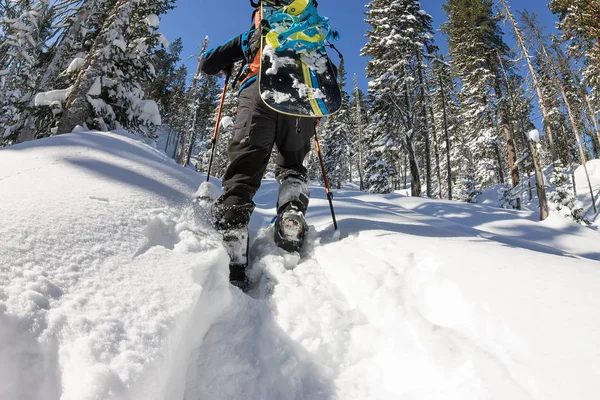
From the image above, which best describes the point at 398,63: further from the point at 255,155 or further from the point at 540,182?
the point at 255,155

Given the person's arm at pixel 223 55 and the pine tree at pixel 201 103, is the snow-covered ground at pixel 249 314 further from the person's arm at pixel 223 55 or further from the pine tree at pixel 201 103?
the pine tree at pixel 201 103

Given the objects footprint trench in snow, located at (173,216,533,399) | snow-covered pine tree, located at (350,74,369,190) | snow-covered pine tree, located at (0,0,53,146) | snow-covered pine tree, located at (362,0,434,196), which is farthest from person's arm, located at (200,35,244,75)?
snow-covered pine tree, located at (350,74,369,190)

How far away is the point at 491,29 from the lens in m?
17.2

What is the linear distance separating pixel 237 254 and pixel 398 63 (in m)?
16.3

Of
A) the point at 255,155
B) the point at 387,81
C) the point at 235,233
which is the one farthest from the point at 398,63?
the point at 235,233

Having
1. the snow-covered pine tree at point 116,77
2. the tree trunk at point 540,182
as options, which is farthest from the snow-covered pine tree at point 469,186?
the snow-covered pine tree at point 116,77

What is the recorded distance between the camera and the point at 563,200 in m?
15.6

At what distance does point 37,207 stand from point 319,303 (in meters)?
1.30

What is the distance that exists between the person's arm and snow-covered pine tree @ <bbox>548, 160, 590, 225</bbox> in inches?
692

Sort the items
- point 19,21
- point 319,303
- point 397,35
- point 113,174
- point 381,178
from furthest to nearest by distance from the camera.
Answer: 1. point 381,178
2. point 397,35
3. point 19,21
4. point 113,174
5. point 319,303

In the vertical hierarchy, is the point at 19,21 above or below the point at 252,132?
above

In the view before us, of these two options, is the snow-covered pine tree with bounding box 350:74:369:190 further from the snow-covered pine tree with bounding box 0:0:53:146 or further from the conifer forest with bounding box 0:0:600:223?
the snow-covered pine tree with bounding box 0:0:53:146

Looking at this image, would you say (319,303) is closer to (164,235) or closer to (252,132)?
(164,235)

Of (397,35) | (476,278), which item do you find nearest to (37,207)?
(476,278)
